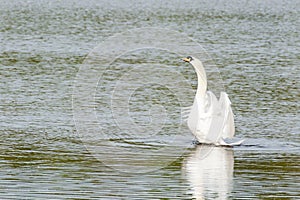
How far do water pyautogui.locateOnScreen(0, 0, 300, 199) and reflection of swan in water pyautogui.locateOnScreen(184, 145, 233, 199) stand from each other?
1 centimetres

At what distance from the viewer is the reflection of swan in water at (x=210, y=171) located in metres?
11.8

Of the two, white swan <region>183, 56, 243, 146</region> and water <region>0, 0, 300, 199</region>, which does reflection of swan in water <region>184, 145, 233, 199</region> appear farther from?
white swan <region>183, 56, 243, 146</region>

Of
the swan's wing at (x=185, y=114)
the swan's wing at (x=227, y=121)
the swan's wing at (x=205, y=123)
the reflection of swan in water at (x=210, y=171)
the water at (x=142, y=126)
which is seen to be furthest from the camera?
the swan's wing at (x=185, y=114)

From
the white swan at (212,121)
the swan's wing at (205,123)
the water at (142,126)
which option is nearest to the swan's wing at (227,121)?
the white swan at (212,121)

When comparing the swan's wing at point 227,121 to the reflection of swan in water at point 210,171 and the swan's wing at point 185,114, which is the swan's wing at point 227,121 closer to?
the reflection of swan in water at point 210,171

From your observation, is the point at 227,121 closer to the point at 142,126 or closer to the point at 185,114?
the point at 142,126

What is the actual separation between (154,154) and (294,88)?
27.6 feet

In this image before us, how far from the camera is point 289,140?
1588 centimetres

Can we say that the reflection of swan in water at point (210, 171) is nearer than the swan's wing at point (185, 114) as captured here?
Yes

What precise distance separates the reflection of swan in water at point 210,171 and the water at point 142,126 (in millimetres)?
14

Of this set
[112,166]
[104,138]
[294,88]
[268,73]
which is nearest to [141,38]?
[268,73]

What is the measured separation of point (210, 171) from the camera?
523 inches

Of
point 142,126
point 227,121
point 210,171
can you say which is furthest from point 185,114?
point 210,171

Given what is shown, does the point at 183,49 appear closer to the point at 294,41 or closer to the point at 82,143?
the point at 294,41
